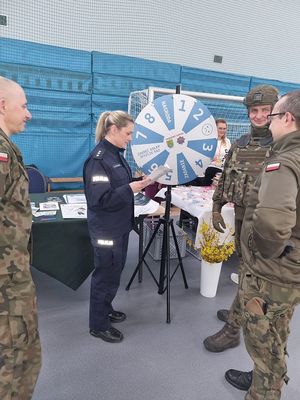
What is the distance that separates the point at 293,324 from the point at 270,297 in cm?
139

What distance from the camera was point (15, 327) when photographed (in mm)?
1176

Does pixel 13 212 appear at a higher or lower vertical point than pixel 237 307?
higher

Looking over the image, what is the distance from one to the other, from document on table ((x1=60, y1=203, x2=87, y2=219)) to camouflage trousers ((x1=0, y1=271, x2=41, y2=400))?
1.14m

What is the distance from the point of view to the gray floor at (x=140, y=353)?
1675 millimetres

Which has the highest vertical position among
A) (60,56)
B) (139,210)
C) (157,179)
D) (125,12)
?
(125,12)

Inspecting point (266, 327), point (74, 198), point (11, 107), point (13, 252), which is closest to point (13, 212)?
point (13, 252)

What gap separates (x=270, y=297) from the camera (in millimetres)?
1257

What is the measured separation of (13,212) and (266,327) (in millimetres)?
1116

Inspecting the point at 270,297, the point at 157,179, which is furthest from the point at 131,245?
the point at 270,297

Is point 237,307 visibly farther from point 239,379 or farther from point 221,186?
point 221,186

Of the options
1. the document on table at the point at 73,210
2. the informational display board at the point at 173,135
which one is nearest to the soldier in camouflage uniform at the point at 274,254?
the informational display board at the point at 173,135

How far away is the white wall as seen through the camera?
4.61 metres

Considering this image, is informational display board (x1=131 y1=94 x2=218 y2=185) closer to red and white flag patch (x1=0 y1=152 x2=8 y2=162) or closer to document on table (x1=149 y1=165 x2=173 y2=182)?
document on table (x1=149 y1=165 x2=173 y2=182)

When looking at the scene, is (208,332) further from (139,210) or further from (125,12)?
(125,12)
